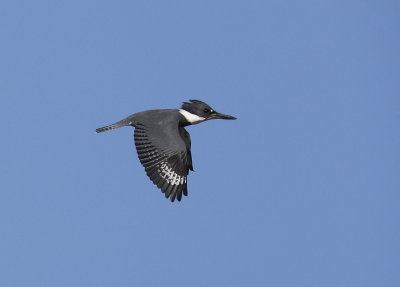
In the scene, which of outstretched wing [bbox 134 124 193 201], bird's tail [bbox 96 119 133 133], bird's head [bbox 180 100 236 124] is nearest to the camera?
outstretched wing [bbox 134 124 193 201]

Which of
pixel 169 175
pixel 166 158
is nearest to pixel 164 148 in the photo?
pixel 166 158

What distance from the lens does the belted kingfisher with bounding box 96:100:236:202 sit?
1980 cm

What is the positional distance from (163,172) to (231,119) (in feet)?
9.03

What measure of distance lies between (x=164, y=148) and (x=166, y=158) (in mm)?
185

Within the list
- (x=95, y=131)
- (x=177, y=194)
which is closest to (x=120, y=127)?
(x=95, y=131)

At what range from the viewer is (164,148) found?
19984 millimetres

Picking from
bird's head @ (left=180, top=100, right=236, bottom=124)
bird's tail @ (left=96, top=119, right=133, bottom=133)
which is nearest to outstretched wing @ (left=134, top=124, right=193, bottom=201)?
bird's tail @ (left=96, top=119, right=133, bottom=133)

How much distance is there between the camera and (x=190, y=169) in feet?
66.5

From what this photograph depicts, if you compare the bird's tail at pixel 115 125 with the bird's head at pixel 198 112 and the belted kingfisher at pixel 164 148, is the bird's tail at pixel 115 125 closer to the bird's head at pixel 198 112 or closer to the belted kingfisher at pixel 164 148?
the belted kingfisher at pixel 164 148

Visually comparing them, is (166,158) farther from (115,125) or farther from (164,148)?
(115,125)

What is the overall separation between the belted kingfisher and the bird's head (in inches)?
19.8

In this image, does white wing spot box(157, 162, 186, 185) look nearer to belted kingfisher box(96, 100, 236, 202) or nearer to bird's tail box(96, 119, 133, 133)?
belted kingfisher box(96, 100, 236, 202)

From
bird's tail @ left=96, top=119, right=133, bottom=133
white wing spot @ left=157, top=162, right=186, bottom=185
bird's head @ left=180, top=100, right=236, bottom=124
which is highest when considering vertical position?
bird's head @ left=180, top=100, right=236, bottom=124

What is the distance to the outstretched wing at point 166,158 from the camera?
19781mm
